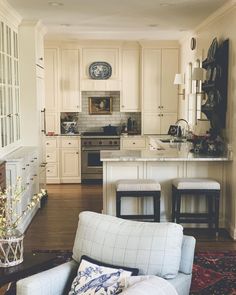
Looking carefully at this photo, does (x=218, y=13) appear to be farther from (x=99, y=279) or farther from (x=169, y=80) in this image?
(x=99, y=279)

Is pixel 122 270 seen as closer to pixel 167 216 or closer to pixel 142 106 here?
pixel 167 216

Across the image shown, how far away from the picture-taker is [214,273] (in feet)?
12.9

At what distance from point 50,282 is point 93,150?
6124 mm

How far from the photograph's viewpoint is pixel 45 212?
6.19 m

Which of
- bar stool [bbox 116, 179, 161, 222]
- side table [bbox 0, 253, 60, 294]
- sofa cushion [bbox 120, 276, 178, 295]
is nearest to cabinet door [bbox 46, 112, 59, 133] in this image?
bar stool [bbox 116, 179, 161, 222]

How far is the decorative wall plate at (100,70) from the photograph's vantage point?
848 centimetres

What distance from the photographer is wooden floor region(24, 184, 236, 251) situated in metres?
4.76

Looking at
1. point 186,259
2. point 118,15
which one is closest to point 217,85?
point 118,15

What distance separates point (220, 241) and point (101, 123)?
4.66m

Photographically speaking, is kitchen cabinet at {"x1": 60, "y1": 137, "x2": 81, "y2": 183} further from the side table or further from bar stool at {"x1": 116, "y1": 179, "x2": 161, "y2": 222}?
the side table

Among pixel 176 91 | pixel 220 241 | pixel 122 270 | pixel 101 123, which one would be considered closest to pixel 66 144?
pixel 101 123

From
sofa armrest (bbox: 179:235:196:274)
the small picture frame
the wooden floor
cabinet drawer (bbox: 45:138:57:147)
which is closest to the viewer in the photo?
sofa armrest (bbox: 179:235:196:274)

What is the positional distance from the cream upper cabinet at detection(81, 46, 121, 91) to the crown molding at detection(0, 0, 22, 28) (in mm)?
2542

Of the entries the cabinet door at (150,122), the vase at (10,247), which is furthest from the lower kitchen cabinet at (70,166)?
the vase at (10,247)
